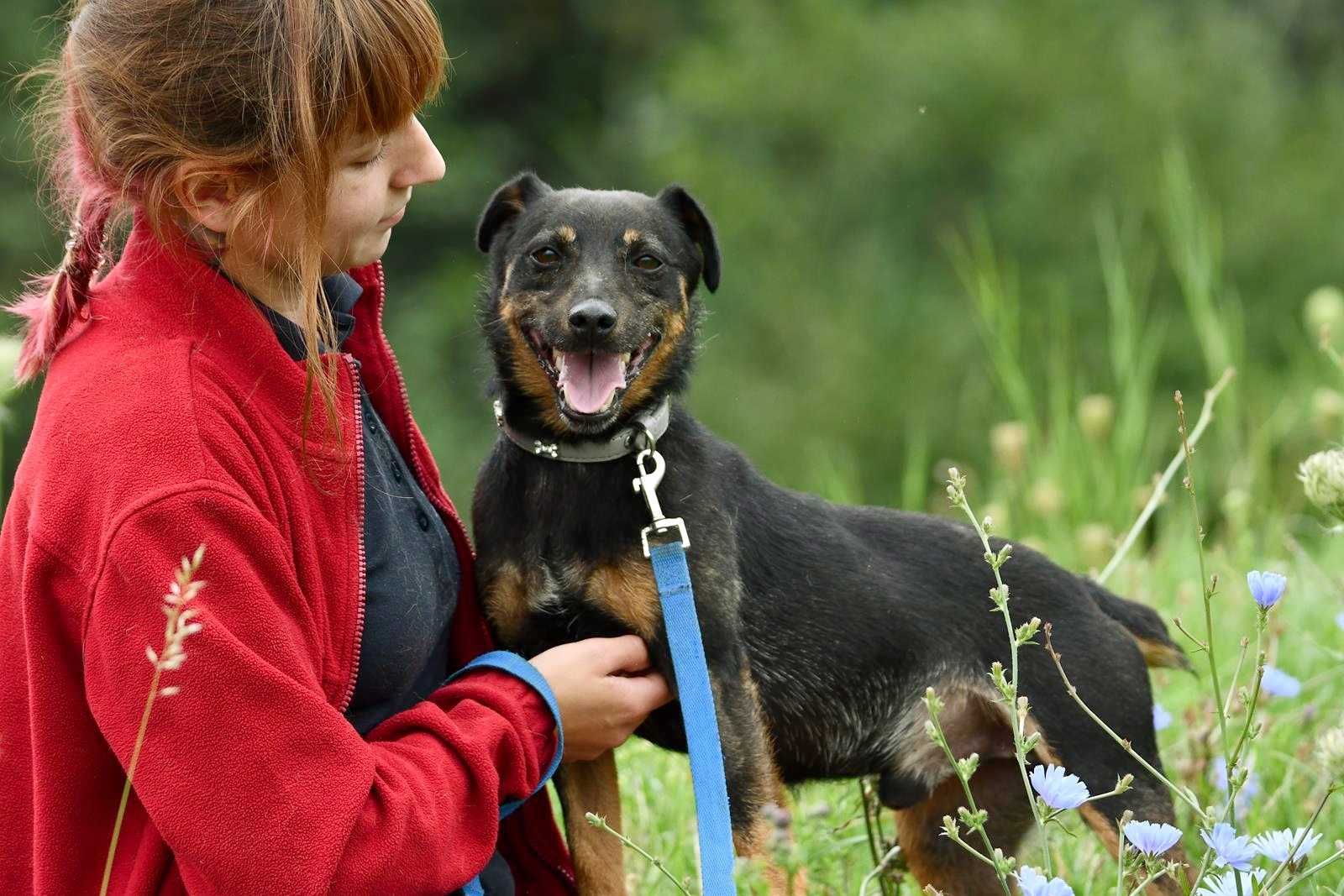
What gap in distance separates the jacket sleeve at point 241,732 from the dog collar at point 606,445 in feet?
2.42

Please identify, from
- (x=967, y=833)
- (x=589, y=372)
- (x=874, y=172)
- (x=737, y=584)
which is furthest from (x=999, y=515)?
(x=874, y=172)

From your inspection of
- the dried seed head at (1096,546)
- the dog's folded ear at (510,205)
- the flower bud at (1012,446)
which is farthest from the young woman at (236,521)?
the flower bud at (1012,446)

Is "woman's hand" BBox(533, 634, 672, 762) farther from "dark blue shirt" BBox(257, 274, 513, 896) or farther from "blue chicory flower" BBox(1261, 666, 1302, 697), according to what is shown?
"blue chicory flower" BBox(1261, 666, 1302, 697)

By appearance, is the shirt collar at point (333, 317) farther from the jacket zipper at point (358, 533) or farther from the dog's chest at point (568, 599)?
the dog's chest at point (568, 599)

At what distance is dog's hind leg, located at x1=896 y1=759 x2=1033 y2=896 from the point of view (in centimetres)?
353

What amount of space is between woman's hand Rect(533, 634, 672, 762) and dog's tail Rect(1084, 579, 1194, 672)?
1087mm

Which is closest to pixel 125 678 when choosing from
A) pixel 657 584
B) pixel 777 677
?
pixel 657 584

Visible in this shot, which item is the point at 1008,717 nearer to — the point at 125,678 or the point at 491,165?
the point at 125,678

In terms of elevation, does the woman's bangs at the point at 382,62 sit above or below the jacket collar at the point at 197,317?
above

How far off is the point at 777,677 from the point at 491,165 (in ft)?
57.1

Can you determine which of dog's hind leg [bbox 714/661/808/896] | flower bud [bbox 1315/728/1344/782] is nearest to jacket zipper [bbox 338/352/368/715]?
dog's hind leg [bbox 714/661/808/896]

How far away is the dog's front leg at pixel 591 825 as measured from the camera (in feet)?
10.6

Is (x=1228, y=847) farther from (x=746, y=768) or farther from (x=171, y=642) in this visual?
(x=171, y=642)

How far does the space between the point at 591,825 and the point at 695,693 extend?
0.53 m
